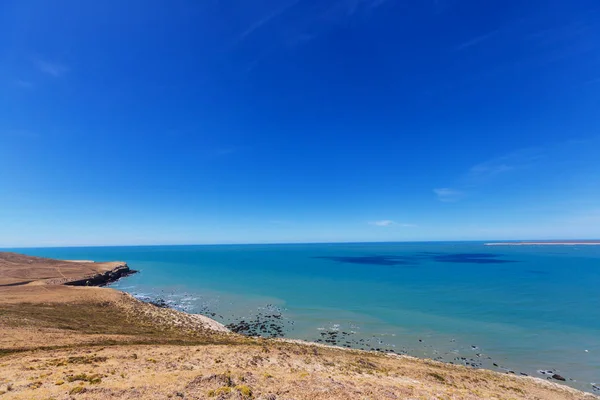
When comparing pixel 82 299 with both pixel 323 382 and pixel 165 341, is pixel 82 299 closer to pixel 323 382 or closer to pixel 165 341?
pixel 165 341

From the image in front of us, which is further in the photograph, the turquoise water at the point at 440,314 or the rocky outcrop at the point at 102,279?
the rocky outcrop at the point at 102,279

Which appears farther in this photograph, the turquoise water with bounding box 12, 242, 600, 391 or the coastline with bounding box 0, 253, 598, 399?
the turquoise water with bounding box 12, 242, 600, 391

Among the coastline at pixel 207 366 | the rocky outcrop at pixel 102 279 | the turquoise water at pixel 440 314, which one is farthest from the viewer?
the rocky outcrop at pixel 102 279

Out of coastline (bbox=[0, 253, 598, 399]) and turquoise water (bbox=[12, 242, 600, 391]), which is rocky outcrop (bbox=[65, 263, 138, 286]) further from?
coastline (bbox=[0, 253, 598, 399])

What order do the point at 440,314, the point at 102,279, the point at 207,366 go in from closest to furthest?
the point at 207,366 < the point at 440,314 < the point at 102,279


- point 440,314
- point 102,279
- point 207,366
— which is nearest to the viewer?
point 207,366

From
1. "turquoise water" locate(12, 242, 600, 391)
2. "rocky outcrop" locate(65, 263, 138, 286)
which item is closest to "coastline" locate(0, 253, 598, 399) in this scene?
"turquoise water" locate(12, 242, 600, 391)

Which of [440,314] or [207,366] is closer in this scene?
[207,366]

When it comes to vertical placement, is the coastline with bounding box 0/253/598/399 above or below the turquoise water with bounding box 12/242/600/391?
above

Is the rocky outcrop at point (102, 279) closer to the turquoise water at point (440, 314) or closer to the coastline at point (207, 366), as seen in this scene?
the turquoise water at point (440, 314)

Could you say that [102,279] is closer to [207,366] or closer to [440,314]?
[207,366]

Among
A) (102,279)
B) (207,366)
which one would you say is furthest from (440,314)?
(102,279)

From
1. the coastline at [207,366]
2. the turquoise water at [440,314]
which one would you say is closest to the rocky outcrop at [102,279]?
the turquoise water at [440,314]

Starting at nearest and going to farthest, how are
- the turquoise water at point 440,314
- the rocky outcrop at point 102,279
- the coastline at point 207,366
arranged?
1. the coastline at point 207,366
2. the turquoise water at point 440,314
3. the rocky outcrop at point 102,279
